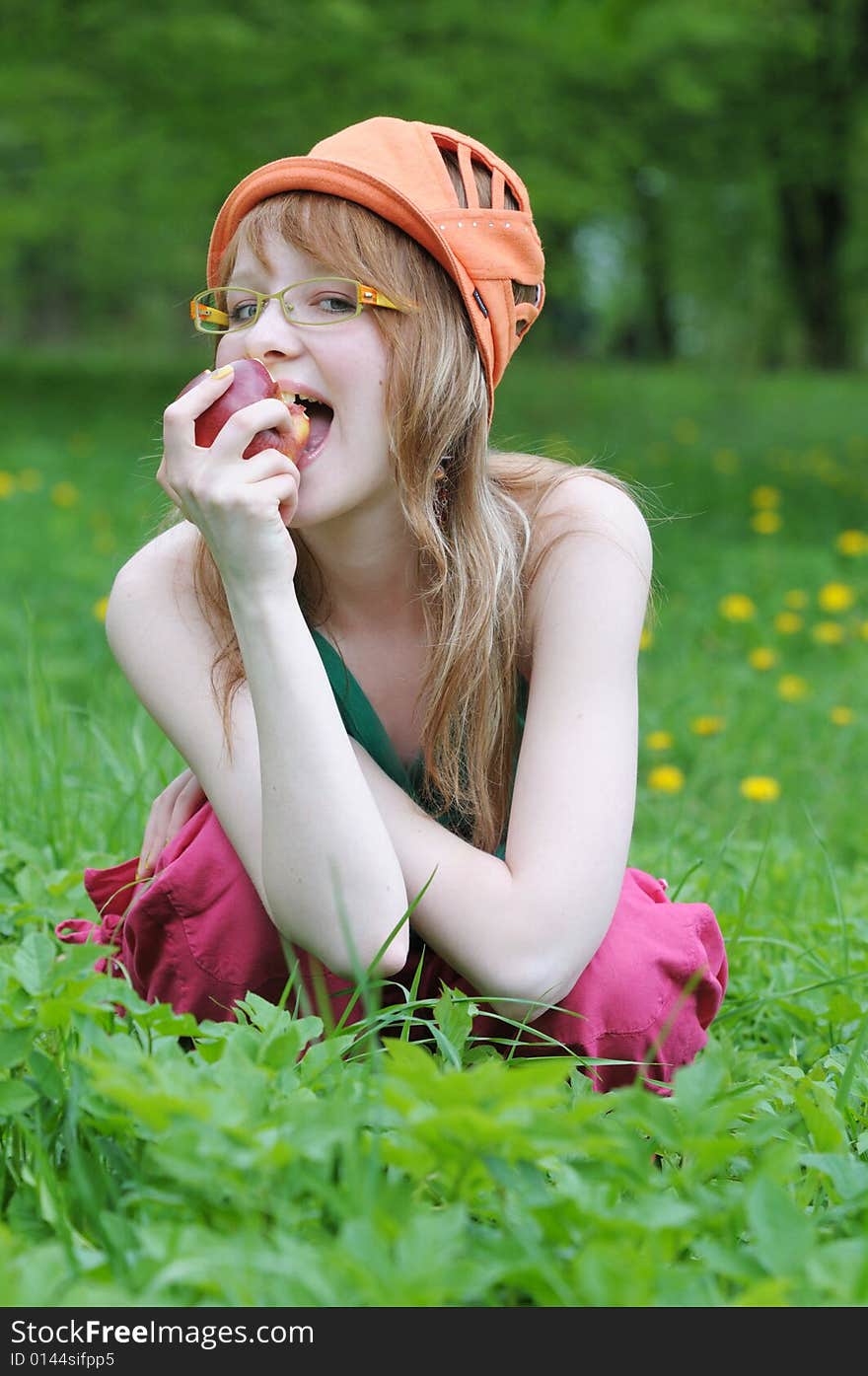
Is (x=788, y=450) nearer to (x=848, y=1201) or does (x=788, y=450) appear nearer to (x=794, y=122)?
(x=794, y=122)

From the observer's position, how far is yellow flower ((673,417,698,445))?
10523 mm

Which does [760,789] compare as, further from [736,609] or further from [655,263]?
[655,263]

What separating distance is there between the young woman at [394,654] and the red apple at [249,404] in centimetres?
2

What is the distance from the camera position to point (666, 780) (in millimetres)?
3385

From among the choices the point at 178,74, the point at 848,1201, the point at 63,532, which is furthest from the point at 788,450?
the point at 848,1201

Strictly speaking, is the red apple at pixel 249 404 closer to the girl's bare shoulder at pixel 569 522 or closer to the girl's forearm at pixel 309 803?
the girl's forearm at pixel 309 803

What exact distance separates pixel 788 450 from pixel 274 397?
8.91 metres

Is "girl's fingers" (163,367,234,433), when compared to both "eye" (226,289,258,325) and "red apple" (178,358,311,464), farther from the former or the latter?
"eye" (226,289,258,325)

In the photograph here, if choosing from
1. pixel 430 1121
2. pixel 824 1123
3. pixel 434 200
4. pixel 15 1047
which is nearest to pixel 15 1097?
pixel 15 1047

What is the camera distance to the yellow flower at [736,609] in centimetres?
475

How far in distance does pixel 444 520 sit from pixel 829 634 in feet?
8.81

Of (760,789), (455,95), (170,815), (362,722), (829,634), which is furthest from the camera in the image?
(455,95)

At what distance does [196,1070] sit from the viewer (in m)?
1.33

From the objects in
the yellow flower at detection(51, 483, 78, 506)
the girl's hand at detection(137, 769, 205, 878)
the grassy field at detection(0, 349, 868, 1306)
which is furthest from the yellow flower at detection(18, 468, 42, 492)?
the girl's hand at detection(137, 769, 205, 878)
